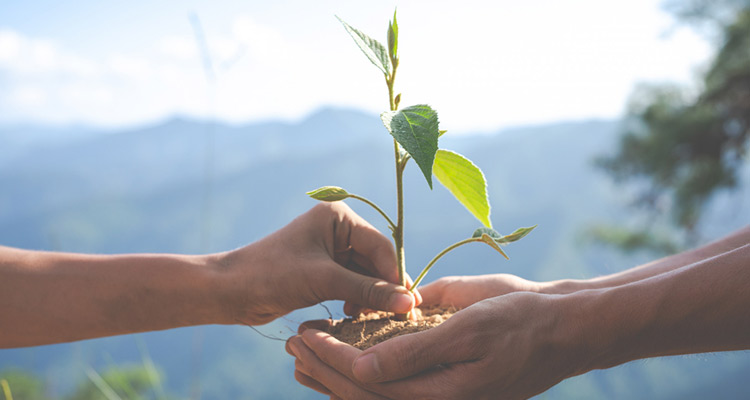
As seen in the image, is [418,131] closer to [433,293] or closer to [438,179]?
[438,179]

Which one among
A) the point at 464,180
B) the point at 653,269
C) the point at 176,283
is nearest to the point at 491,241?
the point at 464,180

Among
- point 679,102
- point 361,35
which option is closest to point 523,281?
Result: point 361,35

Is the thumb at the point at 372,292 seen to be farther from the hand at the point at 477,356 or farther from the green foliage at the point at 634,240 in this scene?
the green foliage at the point at 634,240

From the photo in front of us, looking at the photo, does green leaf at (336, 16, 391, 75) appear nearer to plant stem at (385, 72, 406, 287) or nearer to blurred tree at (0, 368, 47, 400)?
plant stem at (385, 72, 406, 287)

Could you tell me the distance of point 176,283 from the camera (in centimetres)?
95

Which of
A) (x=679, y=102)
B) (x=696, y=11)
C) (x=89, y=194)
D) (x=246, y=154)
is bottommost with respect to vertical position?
(x=89, y=194)

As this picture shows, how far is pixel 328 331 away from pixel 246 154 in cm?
2726

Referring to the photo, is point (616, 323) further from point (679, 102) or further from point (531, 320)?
point (679, 102)

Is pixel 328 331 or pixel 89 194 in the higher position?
pixel 328 331

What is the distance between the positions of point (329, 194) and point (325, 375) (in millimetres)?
269

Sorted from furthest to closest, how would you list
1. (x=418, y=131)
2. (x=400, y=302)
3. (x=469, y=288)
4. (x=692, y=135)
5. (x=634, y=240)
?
(x=634, y=240) < (x=692, y=135) < (x=469, y=288) < (x=400, y=302) < (x=418, y=131)

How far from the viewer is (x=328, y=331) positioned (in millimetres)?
878

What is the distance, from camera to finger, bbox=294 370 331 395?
32.5 inches

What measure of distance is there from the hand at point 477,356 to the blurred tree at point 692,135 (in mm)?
5620
